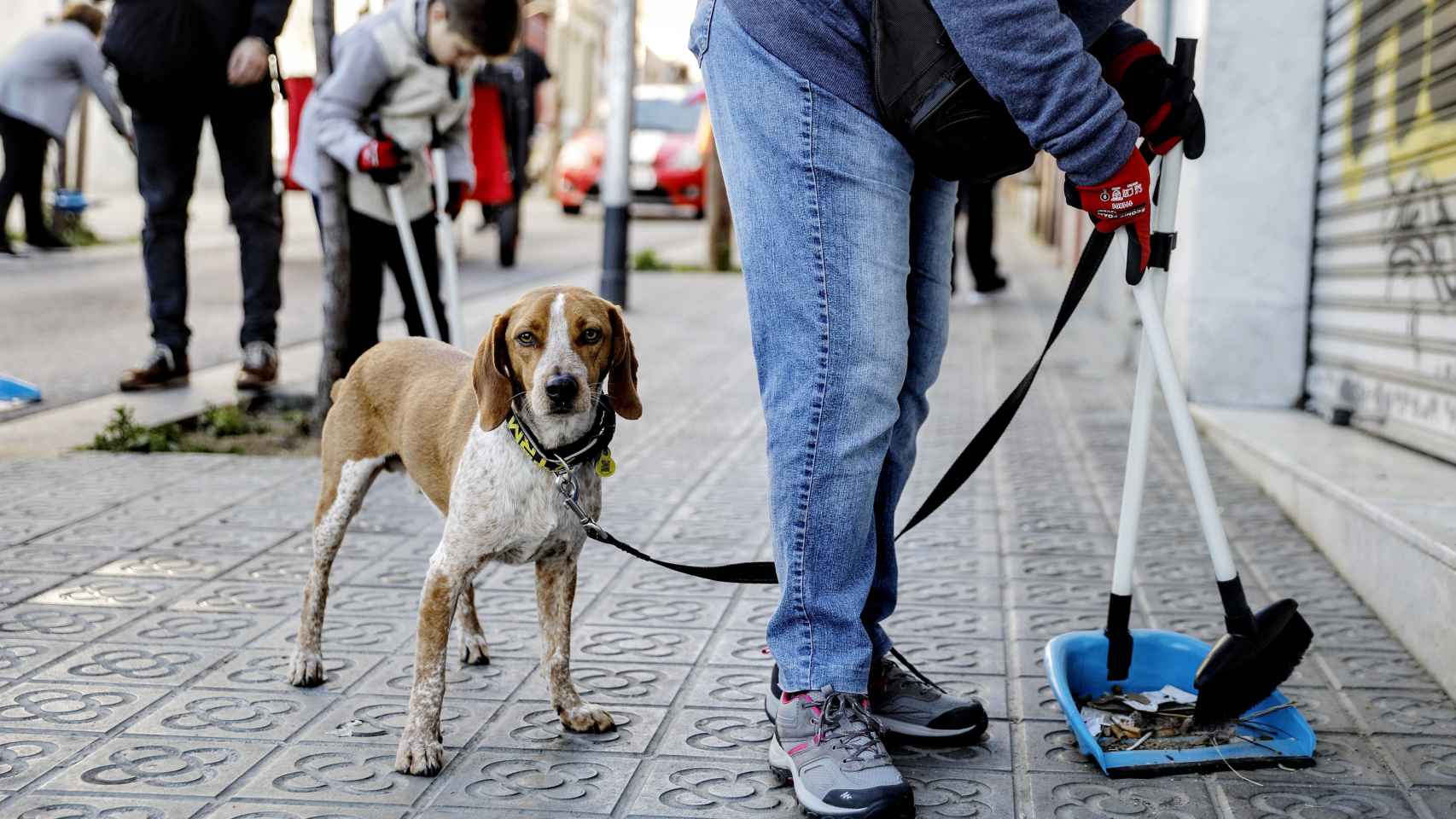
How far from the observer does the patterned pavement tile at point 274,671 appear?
356cm

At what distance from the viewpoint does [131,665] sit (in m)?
3.67

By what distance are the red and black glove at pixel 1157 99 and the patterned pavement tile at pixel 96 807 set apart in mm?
2200

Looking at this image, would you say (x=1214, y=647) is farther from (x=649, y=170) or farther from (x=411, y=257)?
(x=649, y=170)

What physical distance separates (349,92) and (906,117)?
3.81 meters

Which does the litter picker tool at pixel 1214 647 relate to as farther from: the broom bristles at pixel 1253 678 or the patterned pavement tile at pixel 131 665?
the patterned pavement tile at pixel 131 665

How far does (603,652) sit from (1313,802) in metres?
1.72

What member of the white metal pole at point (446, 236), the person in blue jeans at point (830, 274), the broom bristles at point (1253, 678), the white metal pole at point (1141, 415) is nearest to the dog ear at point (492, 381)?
the person in blue jeans at point (830, 274)

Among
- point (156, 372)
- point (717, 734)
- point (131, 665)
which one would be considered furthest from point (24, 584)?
point (156, 372)

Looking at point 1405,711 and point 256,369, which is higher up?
point 256,369

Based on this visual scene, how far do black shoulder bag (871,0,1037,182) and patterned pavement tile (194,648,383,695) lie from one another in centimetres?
184

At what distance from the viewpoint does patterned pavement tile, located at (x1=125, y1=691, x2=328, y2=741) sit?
10.6ft

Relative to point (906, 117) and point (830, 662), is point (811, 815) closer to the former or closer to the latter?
point (830, 662)

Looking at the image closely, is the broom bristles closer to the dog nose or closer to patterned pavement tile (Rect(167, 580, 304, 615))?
the dog nose

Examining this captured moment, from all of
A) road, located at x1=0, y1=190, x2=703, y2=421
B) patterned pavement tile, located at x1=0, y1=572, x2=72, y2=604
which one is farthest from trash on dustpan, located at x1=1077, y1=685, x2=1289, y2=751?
road, located at x1=0, y1=190, x2=703, y2=421
